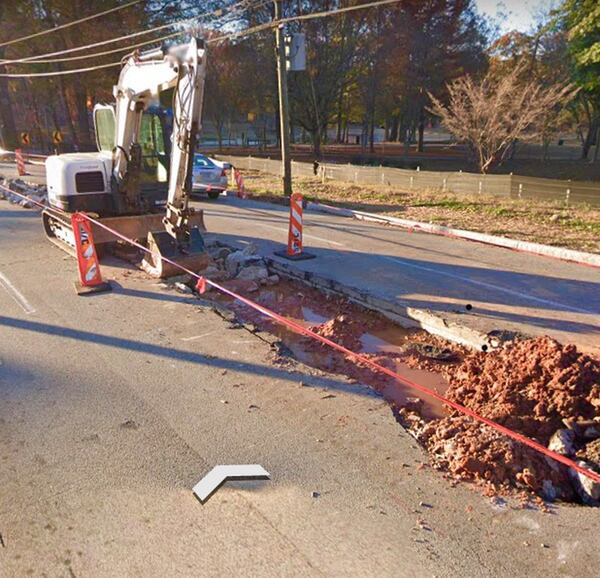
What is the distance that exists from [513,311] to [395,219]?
8.04m

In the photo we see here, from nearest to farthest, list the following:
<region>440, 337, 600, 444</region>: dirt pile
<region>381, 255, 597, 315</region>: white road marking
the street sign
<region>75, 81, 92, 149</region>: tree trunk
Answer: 1. <region>440, 337, 600, 444</region>: dirt pile
2. <region>381, 255, 597, 315</region>: white road marking
3. the street sign
4. <region>75, 81, 92, 149</region>: tree trunk

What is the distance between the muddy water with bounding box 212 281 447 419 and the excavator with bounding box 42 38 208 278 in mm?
1555

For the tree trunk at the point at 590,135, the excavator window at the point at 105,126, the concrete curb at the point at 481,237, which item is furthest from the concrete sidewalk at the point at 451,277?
the tree trunk at the point at 590,135

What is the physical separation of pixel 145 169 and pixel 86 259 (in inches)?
124

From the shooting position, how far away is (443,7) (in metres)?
40.8

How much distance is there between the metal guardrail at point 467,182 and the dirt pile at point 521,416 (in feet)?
41.4

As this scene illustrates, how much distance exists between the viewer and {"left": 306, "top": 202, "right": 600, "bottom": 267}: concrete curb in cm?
1037

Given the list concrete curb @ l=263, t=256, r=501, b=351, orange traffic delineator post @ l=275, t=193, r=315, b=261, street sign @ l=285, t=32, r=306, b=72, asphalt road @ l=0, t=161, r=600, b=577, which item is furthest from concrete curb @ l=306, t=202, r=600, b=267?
asphalt road @ l=0, t=161, r=600, b=577

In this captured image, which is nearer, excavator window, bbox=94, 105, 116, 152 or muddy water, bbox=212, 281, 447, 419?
muddy water, bbox=212, 281, 447, 419

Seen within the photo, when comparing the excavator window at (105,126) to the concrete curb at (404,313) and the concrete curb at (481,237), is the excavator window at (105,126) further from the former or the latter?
the concrete curb at (481,237)

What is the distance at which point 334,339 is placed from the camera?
7.25m

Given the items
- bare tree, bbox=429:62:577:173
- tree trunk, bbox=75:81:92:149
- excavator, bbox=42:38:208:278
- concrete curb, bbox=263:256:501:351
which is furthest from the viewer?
tree trunk, bbox=75:81:92:149

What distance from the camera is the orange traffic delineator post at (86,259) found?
855cm

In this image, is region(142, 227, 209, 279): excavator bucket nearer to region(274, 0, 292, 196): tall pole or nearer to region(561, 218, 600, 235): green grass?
region(561, 218, 600, 235): green grass
